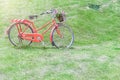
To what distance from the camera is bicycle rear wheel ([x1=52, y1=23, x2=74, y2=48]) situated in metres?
13.7

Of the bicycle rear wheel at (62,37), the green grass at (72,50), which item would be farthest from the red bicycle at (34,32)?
the green grass at (72,50)

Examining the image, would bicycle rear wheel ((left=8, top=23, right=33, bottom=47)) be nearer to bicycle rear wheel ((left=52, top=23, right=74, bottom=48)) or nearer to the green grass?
the green grass

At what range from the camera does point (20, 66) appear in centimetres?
1092

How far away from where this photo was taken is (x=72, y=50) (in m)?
13.5

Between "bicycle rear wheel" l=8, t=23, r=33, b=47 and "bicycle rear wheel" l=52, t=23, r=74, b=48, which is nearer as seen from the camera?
"bicycle rear wheel" l=8, t=23, r=33, b=47

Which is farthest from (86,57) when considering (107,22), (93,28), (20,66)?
(107,22)

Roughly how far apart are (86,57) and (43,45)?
2.23 meters

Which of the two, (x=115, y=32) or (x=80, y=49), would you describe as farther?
(x=115, y=32)

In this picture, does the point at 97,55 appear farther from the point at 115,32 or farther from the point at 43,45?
the point at 115,32

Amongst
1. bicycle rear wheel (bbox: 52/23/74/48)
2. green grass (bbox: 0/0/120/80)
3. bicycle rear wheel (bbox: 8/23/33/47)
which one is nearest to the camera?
green grass (bbox: 0/0/120/80)

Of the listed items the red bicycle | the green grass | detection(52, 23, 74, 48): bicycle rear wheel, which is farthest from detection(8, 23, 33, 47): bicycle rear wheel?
detection(52, 23, 74, 48): bicycle rear wheel

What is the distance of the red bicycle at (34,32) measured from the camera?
1339cm

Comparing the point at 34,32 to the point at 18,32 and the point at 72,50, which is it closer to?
the point at 18,32

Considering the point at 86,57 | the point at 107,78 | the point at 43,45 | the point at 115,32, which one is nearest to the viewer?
the point at 107,78
